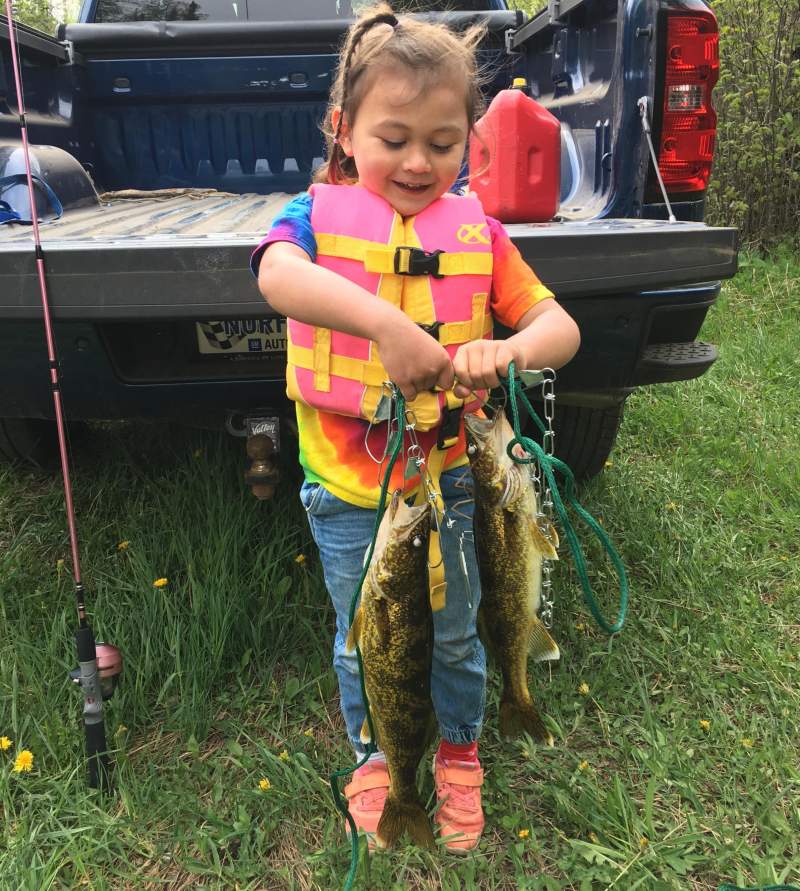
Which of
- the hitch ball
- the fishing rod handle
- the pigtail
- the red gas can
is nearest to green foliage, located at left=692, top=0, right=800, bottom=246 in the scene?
the red gas can

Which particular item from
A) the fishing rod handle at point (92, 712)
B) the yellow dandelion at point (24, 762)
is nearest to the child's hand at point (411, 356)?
the fishing rod handle at point (92, 712)

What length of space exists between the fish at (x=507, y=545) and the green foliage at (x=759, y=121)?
6.26 m

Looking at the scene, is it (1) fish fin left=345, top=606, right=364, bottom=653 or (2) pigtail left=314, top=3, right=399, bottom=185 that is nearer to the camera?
(1) fish fin left=345, top=606, right=364, bottom=653

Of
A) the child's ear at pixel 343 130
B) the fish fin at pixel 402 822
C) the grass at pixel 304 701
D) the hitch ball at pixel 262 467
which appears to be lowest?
the grass at pixel 304 701

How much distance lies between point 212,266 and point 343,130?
48cm

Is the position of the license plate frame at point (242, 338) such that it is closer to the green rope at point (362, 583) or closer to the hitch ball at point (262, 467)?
the hitch ball at point (262, 467)

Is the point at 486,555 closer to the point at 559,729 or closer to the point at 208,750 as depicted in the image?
the point at 559,729

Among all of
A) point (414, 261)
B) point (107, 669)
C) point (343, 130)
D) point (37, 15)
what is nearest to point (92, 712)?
point (107, 669)

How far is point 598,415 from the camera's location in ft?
11.0

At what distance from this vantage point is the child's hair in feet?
5.27

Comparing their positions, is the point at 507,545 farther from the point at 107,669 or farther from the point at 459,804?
the point at 107,669

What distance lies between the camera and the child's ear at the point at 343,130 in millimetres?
1768

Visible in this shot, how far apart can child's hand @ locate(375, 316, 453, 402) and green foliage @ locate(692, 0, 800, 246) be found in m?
6.30

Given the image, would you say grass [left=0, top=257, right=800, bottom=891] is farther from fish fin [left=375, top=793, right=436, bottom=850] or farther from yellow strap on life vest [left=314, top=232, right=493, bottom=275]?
yellow strap on life vest [left=314, top=232, right=493, bottom=275]
